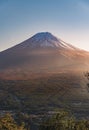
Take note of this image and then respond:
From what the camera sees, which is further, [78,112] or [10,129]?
[78,112]

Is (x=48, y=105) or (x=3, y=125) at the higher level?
(x=3, y=125)

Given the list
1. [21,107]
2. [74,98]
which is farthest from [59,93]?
[21,107]

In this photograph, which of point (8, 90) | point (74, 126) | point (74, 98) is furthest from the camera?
point (8, 90)

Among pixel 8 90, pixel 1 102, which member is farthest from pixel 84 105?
pixel 8 90

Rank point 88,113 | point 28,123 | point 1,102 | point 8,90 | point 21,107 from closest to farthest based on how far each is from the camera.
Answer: point 28,123 → point 88,113 → point 21,107 → point 1,102 → point 8,90

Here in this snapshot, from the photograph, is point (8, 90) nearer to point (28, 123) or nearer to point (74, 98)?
point (74, 98)

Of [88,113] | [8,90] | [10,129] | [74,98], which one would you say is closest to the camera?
[10,129]

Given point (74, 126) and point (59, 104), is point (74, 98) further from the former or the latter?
point (74, 126)

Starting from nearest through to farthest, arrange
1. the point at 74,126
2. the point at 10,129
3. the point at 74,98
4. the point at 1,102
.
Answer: the point at 10,129 < the point at 74,126 < the point at 1,102 < the point at 74,98

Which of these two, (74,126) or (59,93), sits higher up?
(74,126)
